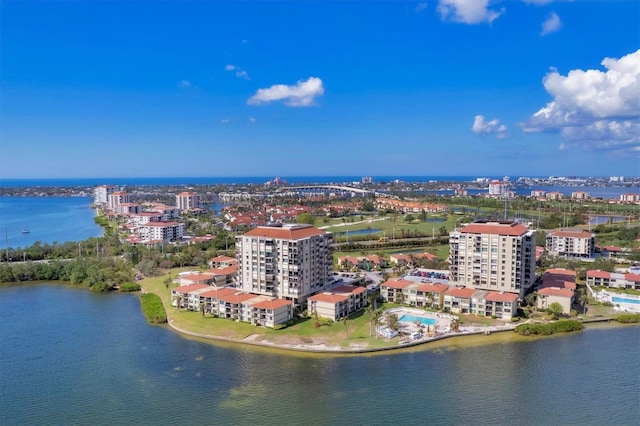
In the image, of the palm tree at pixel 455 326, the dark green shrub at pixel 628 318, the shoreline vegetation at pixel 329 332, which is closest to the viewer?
the shoreline vegetation at pixel 329 332

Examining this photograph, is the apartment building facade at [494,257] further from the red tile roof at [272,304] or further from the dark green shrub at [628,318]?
the red tile roof at [272,304]

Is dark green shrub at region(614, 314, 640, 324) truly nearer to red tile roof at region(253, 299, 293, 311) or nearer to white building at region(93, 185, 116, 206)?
red tile roof at region(253, 299, 293, 311)

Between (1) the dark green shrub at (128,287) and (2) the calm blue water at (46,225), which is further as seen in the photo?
(2) the calm blue water at (46,225)

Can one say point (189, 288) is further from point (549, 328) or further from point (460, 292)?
point (549, 328)

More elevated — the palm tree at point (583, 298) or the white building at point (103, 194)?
the white building at point (103, 194)

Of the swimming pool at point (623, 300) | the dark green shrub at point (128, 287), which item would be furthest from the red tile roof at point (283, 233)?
the swimming pool at point (623, 300)

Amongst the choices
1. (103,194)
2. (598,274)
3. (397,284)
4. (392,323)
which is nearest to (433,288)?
(397,284)
